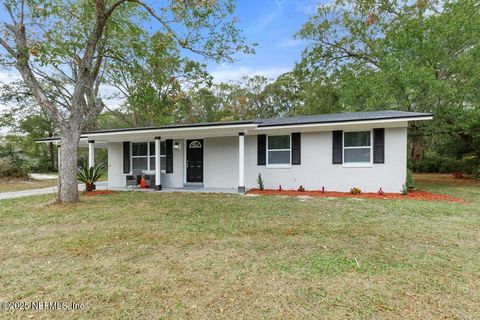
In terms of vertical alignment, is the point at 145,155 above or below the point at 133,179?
above

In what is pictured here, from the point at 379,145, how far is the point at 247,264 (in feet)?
25.5

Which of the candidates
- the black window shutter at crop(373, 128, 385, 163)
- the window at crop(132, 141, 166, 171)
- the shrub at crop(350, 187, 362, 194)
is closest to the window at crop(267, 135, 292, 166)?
the shrub at crop(350, 187, 362, 194)

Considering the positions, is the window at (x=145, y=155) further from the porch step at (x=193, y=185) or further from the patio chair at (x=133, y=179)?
the porch step at (x=193, y=185)

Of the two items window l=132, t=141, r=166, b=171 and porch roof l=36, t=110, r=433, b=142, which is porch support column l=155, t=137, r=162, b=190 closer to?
porch roof l=36, t=110, r=433, b=142

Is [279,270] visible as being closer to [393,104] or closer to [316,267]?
[316,267]

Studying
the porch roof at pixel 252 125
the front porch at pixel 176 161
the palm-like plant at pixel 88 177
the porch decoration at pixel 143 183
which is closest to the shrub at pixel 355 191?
the porch roof at pixel 252 125

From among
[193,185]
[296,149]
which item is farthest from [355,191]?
[193,185]

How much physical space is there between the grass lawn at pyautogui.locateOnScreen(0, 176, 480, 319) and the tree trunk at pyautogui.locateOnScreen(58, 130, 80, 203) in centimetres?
142

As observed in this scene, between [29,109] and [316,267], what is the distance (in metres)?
28.4

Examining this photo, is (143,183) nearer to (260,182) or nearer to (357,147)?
(260,182)

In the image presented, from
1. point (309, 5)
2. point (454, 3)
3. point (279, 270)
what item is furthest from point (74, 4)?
point (454, 3)

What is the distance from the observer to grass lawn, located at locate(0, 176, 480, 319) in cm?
242

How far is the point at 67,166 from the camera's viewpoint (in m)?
7.43

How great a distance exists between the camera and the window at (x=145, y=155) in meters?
12.0
